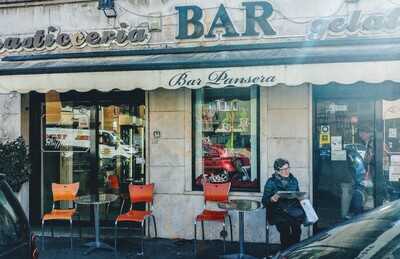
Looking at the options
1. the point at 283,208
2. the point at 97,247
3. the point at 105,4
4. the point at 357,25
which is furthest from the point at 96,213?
the point at 357,25

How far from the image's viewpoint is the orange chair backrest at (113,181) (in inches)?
360

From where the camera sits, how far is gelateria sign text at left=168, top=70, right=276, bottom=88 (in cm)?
662

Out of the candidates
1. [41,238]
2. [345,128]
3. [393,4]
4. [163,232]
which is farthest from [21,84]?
[393,4]

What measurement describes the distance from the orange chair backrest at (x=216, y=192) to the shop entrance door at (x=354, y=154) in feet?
5.11

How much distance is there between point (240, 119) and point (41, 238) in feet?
13.4

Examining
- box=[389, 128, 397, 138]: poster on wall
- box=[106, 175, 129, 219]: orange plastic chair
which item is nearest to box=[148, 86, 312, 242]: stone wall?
box=[106, 175, 129, 219]: orange plastic chair

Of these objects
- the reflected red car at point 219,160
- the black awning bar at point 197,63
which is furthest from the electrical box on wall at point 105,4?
the reflected red car at point 219,160

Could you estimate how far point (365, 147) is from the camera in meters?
7.96

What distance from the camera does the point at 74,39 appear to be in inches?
346

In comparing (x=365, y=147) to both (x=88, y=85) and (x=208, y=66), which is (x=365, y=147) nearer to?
(x=208, y=66)

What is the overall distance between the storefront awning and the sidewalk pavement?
256 centimetres

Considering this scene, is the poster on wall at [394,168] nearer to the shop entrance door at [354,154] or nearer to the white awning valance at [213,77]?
the shop entrance door at [354,154]

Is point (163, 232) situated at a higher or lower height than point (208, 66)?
lower

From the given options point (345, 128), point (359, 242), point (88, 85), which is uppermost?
point (88, 85)
